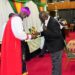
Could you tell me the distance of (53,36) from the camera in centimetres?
478

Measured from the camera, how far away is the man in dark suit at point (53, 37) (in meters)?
4.74

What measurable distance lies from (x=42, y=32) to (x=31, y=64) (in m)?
3.20

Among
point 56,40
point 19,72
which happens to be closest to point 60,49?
point 56,40

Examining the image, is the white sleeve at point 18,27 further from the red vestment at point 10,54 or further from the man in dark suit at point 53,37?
the man in dark suit at point 53,37

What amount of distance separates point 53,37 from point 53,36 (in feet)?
0.10

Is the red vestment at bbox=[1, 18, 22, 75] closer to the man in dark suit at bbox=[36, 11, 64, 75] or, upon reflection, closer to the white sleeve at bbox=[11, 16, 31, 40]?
the white sleeve at bbox=[11, 16, 31, 40]

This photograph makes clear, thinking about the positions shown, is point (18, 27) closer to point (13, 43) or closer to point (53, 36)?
point (13, 43)

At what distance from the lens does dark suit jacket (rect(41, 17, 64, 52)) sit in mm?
4750

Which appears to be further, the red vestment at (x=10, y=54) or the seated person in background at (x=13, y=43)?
the red vestment at (x=10, y=54)

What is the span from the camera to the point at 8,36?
4742 millimetres

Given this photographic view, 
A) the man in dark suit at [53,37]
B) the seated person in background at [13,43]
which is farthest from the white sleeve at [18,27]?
the man in dark suit at [53,37]

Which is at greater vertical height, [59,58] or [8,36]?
[8,36]

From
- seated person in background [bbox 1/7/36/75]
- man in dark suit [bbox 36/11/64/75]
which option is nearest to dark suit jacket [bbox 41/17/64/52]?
man in dark suit [bbox 36/11/64/75]

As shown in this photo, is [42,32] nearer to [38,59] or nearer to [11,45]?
[11,45]
